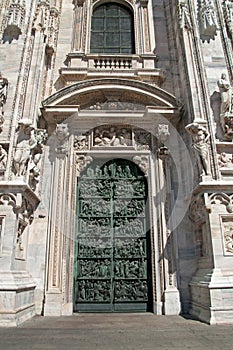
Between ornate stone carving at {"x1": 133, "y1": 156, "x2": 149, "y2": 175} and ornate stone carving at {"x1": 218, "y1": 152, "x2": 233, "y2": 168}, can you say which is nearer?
ornate stone carving at {"x1": 218, "y1": 152, "x2": 233, "y2": 168}

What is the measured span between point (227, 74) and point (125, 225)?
4.71m

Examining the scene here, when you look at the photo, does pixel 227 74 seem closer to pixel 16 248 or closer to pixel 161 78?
pixel 161 78

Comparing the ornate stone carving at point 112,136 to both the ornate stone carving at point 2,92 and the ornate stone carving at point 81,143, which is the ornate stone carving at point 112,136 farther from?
the ornate stone carving at point 2,92

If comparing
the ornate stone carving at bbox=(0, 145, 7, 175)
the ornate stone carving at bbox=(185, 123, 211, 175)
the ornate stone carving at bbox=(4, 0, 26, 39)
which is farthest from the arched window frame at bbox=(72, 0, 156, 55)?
the ornate stone carving at bbox=(0, 145, 7, 175)

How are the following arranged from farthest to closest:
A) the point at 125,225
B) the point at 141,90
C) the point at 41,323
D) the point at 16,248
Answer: the point at 141,90, the point at 125,225, the point at 16,248, the point at 41,323

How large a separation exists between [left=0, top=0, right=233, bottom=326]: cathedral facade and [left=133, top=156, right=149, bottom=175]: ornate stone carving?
0.03 m

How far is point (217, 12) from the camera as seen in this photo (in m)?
9.10

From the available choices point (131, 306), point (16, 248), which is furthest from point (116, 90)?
point (131, 306)

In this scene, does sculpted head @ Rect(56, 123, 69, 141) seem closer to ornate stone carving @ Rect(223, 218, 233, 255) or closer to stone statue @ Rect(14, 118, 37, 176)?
stone statue @ Rect(14, 118, 37, 176)

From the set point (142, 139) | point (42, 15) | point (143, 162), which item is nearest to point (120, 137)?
point (142, 139)

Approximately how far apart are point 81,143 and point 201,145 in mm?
3181

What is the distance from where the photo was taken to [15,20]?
8.51 metres

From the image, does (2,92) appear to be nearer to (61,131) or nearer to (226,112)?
(61,131)

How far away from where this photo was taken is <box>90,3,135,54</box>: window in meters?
9.91
